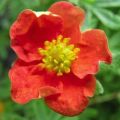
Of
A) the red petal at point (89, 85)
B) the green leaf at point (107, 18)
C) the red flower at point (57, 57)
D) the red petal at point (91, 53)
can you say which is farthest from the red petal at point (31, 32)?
the green leaf at point (107, 18)

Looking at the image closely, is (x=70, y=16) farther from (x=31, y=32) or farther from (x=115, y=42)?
(x=115, y=42)

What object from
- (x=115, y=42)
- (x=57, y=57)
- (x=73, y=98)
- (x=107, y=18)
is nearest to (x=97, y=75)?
(x=115, y=42)

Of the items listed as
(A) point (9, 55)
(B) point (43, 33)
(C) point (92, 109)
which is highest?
(B) point (43, 33)

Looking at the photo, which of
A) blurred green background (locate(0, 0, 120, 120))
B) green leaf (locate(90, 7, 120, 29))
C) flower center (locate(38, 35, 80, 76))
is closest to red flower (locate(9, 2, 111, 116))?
flower center (locate(38, 35, 80, 76))

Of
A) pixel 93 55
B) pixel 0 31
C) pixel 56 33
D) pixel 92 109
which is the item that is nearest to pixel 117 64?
pixel 93 55

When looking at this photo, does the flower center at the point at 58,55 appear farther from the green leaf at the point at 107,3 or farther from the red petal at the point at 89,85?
the green leaf at the point at 107,3

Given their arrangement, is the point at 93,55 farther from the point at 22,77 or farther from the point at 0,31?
the point at 0,31

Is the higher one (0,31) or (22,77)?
(22,77)
